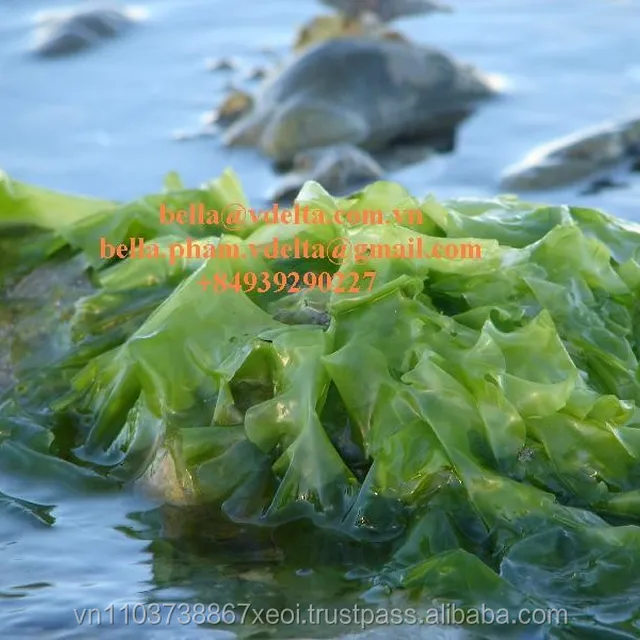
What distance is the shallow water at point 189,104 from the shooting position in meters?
2.17

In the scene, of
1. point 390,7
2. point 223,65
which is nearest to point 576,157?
point 223,65

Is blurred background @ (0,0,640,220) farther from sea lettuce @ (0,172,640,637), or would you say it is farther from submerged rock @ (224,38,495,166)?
sea lettuce @ (0,172,640,637)

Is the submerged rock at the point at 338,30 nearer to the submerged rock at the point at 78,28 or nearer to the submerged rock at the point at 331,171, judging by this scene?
the submerged rock at the point at 331,171

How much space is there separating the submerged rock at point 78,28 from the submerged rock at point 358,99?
1.73m

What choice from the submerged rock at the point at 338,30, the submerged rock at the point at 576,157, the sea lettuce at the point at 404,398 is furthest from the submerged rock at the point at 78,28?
the sea lettuce at the point at 404,398

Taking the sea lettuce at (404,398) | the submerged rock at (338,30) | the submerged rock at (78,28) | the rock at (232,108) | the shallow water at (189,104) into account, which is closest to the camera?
the sea lettuce at (404,398)

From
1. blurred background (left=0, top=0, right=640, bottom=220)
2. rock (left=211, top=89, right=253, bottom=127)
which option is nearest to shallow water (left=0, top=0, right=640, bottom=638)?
blurred background (left=0, top=0, right=640, bottom=220)

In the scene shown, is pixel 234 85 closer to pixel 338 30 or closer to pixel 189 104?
pixel 189 104

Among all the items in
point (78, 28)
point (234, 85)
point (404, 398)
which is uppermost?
point (78, 28)

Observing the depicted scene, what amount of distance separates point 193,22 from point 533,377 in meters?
5.76

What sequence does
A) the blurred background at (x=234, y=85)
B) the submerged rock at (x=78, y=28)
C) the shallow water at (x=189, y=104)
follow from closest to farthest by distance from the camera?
the shallow water at (x=189, y=104) < the blurred background at (x=234, y=85) < the submerged rock at (x=78, y=28)

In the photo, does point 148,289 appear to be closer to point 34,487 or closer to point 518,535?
point 34,487

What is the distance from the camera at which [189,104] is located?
244 inches

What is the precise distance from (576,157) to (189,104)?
2067mm
